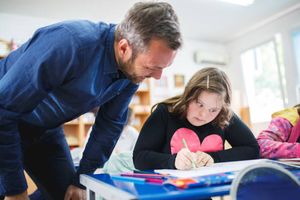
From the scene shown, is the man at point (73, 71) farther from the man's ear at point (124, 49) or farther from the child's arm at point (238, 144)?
the child's arm at point (238, 144)

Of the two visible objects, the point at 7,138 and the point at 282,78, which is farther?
the point at 282,78

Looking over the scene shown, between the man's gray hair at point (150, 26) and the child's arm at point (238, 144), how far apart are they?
0.49 m

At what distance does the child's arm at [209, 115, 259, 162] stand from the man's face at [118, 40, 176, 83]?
1.41ft

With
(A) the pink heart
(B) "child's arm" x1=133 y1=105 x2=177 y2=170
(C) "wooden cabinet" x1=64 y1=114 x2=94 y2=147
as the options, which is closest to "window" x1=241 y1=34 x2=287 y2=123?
(C) "wooden cabinet" x1=64 y1=114 x2=94 y2=147

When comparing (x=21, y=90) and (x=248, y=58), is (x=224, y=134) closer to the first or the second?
(x=21, y=90)

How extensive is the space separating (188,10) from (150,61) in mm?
3361

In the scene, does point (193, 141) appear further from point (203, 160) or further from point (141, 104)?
point (141, 104)

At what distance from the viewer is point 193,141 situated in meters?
1.23

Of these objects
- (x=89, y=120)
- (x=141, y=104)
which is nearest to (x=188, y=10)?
(x=141, y=104)

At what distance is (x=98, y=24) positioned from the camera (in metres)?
0.98

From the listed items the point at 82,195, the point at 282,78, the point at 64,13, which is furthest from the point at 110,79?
the point at 282,78

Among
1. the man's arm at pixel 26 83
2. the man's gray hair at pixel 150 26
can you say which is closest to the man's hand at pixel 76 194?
the man's arm at pixel 26 83

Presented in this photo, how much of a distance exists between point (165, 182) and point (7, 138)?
47 cm

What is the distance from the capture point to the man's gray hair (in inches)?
33.8
